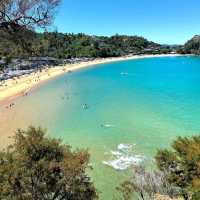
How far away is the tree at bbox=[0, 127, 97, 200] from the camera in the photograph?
61.1 feet

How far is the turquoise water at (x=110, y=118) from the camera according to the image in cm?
3547

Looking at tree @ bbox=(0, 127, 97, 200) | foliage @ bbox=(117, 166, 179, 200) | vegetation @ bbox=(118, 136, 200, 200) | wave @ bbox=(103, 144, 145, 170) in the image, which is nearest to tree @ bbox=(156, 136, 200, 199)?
vegetation @ bbox=(118, 136, 200, 200)

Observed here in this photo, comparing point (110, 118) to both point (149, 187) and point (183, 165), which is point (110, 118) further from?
point (183, 165)

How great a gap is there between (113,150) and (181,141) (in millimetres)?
13702

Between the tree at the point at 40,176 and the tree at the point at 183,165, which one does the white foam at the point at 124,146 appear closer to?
the tree at the point at 183,165

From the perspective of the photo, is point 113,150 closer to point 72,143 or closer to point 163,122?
point 72,143

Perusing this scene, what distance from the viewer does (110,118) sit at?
54219mm

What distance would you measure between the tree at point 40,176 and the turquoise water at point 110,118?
682 cm

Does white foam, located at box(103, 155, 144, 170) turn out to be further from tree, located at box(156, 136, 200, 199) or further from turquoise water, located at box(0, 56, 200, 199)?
tree, located at box(156, 136, 200, 199)

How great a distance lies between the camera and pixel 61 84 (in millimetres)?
100688

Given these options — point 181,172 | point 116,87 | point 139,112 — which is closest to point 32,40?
point 181,172

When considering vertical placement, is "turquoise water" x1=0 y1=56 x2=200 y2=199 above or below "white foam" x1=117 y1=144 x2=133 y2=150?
below

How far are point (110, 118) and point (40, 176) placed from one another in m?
35.0

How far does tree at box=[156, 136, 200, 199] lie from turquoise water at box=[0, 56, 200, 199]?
19.1ft
